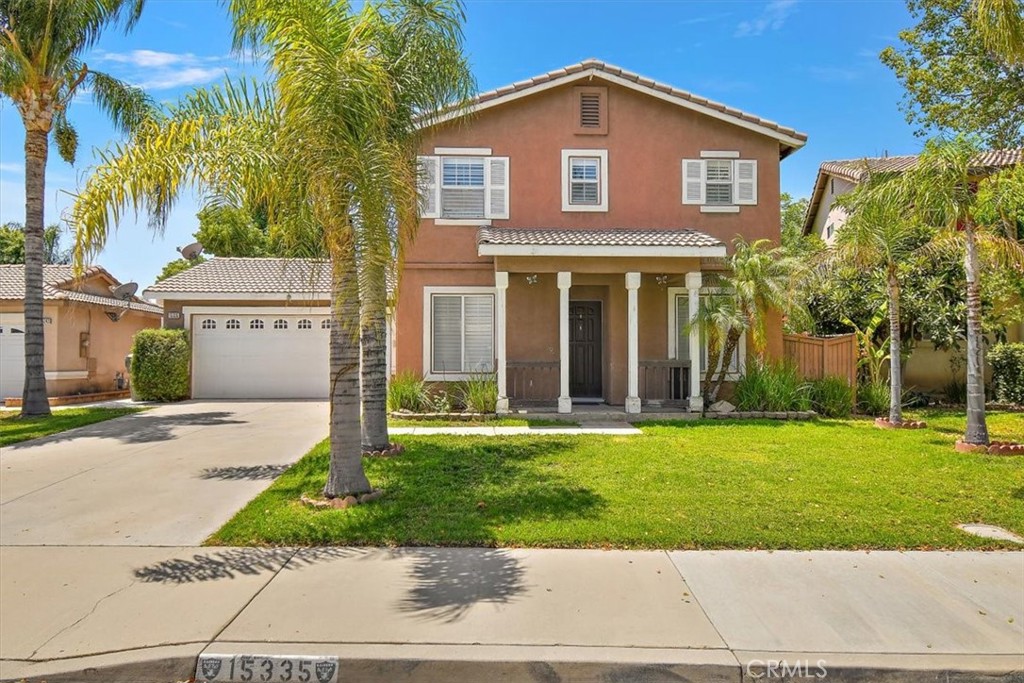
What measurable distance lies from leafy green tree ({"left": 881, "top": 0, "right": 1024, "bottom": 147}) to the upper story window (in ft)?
29.0

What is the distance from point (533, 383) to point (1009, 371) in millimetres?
11602

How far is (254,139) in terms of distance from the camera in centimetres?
643

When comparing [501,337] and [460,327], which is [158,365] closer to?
[460,327]

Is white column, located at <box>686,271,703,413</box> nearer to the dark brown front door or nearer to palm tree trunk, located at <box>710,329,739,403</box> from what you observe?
palm tree trunk, located at <box>710,329,739,403</box>

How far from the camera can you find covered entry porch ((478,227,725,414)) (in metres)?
12.3

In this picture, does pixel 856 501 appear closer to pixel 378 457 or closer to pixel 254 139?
pixel 378 457

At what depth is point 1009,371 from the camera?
1500 cm

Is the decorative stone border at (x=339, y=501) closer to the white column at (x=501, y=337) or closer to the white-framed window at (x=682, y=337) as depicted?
the white column at (x=501, y=337)

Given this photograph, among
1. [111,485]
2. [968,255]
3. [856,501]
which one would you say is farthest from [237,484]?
[968,255]

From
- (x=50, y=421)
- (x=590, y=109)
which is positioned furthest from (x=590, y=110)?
(x=50, y=421)

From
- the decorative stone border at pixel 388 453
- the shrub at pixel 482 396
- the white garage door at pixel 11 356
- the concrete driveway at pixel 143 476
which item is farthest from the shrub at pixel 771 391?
the white garage door at pixel 11 356

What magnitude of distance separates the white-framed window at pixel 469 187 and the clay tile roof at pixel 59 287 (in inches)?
383

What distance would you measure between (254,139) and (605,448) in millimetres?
6209

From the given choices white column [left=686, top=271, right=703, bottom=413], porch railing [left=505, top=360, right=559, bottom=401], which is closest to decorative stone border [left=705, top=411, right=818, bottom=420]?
white column [left=686, top=271, right=703, bottom=413]
